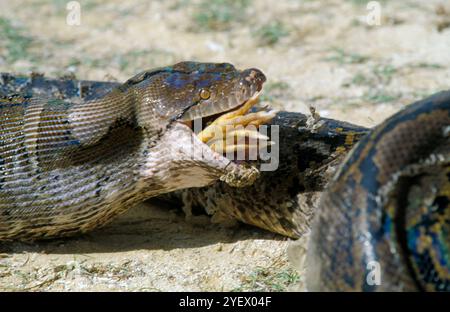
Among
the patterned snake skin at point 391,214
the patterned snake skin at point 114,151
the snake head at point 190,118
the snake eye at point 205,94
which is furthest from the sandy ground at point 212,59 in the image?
the snake eye at point 205,94

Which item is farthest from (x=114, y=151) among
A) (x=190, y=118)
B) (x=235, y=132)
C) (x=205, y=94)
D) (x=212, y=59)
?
(x=212, y=59)

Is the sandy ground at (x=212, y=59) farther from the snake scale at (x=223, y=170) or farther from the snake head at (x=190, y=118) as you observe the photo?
the snake head at (x=190, y=118)

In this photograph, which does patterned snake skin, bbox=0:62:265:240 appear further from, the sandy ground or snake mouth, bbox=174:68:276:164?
the sandy ground

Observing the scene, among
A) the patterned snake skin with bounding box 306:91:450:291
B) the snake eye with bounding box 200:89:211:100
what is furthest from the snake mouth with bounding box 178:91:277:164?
the patterned snake skin with bounding box 306:91:450:291

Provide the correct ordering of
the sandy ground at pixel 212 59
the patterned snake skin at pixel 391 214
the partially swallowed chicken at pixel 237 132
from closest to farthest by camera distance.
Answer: the patterned snake skin at pixel 391 214, the partially swallowed chicken at pixel 237 132, the sandy ground at pixel 212 59

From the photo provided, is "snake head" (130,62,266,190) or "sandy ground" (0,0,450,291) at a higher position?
"snake head" (130,62,266,190)

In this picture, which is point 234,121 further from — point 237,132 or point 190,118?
point 190,118
